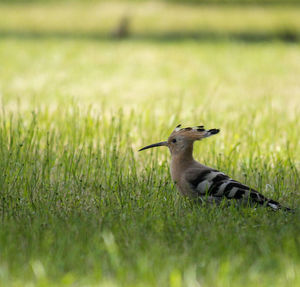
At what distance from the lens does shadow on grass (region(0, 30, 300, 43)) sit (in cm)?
1758

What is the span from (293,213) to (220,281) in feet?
4.99

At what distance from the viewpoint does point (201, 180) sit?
4.78 m

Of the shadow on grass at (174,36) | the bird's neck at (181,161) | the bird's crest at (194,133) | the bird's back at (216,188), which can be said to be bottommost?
the bird's back at (216,188)

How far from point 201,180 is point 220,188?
0.18 metres

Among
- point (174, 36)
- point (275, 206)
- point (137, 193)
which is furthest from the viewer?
point (174, 36)

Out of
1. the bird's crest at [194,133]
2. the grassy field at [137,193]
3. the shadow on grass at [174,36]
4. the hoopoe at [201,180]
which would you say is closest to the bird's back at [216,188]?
the hoopoe at [201,180]

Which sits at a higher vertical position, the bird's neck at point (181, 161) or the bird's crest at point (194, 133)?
the bird's crest at point (194, 133)

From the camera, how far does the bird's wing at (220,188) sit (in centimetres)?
463

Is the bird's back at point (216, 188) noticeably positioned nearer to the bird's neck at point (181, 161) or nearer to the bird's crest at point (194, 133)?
the bird's neck at point (181, 161)

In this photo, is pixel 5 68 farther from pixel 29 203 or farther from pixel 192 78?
pixel 29 203

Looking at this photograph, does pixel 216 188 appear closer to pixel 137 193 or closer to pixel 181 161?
pixel 181 161

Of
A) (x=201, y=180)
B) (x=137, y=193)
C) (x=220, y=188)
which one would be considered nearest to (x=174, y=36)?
(x=137, y=193)

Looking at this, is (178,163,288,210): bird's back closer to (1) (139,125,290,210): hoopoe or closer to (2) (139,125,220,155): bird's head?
(1) (139,125,290,210): hoopoe

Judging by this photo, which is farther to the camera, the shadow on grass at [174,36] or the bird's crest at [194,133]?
the shadow on grass at [174,36]
